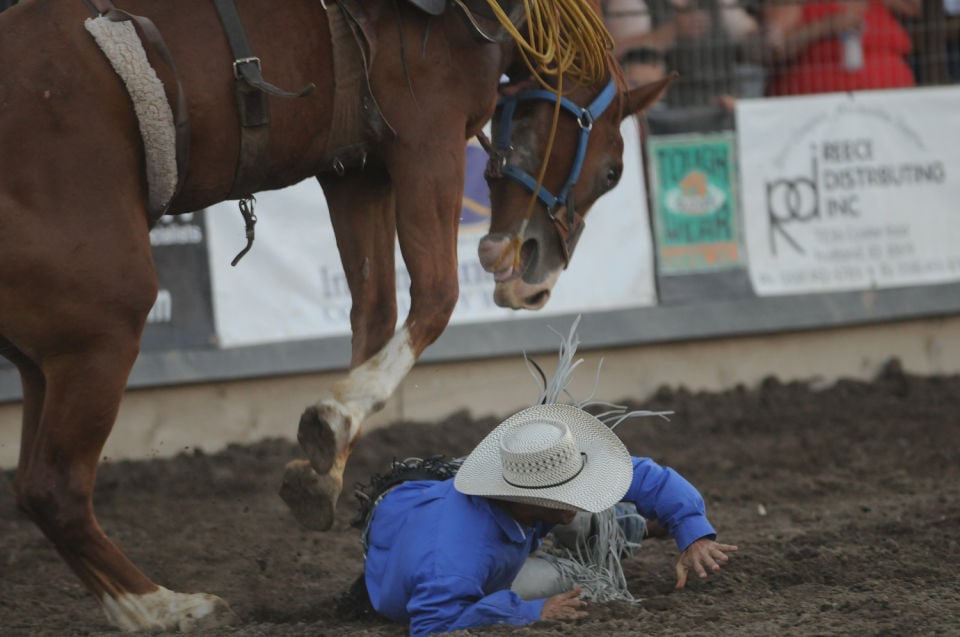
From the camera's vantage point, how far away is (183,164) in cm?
379

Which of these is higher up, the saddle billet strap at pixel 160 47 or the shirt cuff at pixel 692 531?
the saddle billet strap at pixel 160 47

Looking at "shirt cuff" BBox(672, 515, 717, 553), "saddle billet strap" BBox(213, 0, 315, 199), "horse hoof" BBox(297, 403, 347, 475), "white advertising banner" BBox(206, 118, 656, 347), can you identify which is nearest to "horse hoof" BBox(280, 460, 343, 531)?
"horse hoof" BBox(297, 403, 347, 475)

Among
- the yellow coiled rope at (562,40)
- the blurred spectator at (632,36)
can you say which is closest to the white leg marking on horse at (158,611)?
the yellow coiled rope at (562,40)

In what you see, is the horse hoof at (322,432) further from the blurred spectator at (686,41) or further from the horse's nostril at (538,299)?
the blurred spectator at (686,41)

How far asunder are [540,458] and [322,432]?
23.5 inches

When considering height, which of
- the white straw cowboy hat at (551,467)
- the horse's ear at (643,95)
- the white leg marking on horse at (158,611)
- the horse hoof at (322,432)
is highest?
the horse's ear at (643,95)

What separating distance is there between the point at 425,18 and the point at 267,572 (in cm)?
213

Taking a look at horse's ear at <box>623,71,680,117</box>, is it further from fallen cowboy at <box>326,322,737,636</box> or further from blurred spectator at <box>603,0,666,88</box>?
blurred spectator at <box>603,0,666,88</box>

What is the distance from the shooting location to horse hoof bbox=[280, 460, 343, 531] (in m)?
3.84

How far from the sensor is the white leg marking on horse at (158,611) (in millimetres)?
3828

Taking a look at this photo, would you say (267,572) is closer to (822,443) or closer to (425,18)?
(425,18)

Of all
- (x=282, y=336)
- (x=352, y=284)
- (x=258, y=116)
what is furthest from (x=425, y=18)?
(x=282, y=336)

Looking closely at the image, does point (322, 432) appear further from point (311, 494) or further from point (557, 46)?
point (557, 46)

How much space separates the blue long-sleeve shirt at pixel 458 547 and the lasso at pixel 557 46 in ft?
2.69
